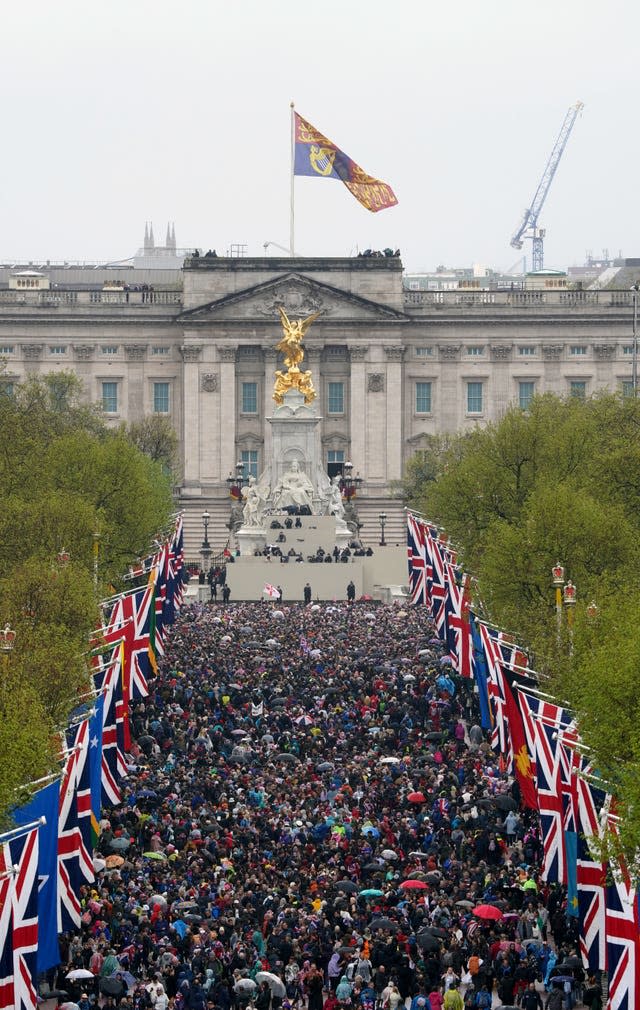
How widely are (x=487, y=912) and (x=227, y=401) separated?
118 m

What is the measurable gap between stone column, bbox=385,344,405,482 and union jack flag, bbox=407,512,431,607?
61.7 meters

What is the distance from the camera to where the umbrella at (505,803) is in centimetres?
5647

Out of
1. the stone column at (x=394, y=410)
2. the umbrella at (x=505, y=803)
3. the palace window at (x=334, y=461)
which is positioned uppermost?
the stone column at (x=394, y=410)

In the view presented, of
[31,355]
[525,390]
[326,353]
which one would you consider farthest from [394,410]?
[31,355]

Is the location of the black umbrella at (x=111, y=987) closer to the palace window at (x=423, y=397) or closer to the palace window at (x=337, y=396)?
the palace window at (x=337, y=396)

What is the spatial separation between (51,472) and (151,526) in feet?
20.6

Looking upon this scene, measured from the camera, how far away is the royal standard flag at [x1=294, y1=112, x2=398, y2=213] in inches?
5960

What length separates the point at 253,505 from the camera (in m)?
128

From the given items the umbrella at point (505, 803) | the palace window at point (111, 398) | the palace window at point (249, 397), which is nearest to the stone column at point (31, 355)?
the palace window at point (111, 398)

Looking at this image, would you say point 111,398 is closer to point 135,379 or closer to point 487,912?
point 135,379

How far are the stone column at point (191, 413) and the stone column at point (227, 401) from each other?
1.65m

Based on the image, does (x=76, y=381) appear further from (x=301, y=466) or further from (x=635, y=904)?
(x=635, y=904)

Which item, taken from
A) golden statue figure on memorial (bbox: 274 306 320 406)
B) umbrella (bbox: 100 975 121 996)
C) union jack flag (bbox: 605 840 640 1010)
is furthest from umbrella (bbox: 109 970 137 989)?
golden statue figure on memorial (bbox: 274 306 320 406)

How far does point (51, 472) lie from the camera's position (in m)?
91.1
